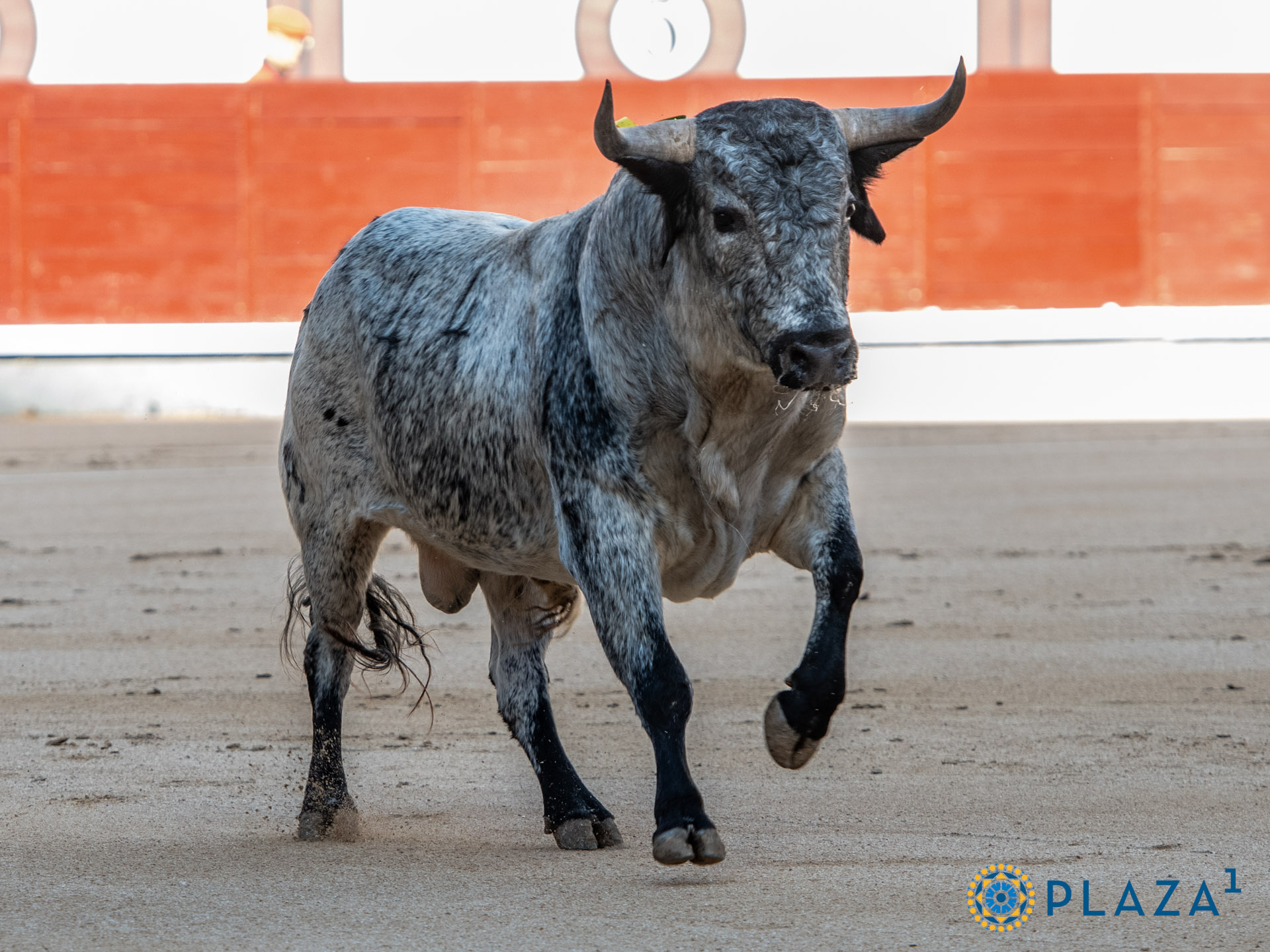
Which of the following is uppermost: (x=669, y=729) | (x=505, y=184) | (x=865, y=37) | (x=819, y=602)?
(x=865, y=37)

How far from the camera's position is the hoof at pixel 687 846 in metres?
2.32

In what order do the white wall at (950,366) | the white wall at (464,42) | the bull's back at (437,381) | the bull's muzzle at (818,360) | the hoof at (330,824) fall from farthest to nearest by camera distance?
the white wall at (464,42) → the white wall at (950,366) → the hoof at (330,824) → the bull's back at (437,381) → the bull's muzzle at (818,360)

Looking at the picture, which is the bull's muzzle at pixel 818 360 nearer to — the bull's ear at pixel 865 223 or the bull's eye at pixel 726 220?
the bull's eye at pixel 726 220

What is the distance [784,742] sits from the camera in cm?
247

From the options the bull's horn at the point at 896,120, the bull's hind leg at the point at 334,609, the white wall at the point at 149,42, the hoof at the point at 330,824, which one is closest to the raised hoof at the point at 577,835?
the hoof at the point at 330,824

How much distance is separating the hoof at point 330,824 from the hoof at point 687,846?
0.81 meters

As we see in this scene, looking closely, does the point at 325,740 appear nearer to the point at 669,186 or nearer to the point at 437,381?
the point at 437,381

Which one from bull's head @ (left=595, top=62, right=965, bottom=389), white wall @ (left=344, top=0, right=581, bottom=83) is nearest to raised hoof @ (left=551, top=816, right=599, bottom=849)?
bull's head @ (left=595, top=62, right=965, bottom=389)

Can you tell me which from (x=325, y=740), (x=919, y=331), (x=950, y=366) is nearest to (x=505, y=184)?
(x=919, y=331)

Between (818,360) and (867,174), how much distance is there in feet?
1.45

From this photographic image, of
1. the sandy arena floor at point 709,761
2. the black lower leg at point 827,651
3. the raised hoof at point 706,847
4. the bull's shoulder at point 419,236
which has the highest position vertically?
the bull's shoulder at point 419,236

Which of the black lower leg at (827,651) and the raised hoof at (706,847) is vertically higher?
the black lower leg at (827,651)

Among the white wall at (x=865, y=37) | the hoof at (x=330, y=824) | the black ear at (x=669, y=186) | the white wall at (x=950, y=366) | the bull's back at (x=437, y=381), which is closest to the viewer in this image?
the black ear at (x=669, y=186)

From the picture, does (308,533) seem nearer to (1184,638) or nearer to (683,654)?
(683,654)
